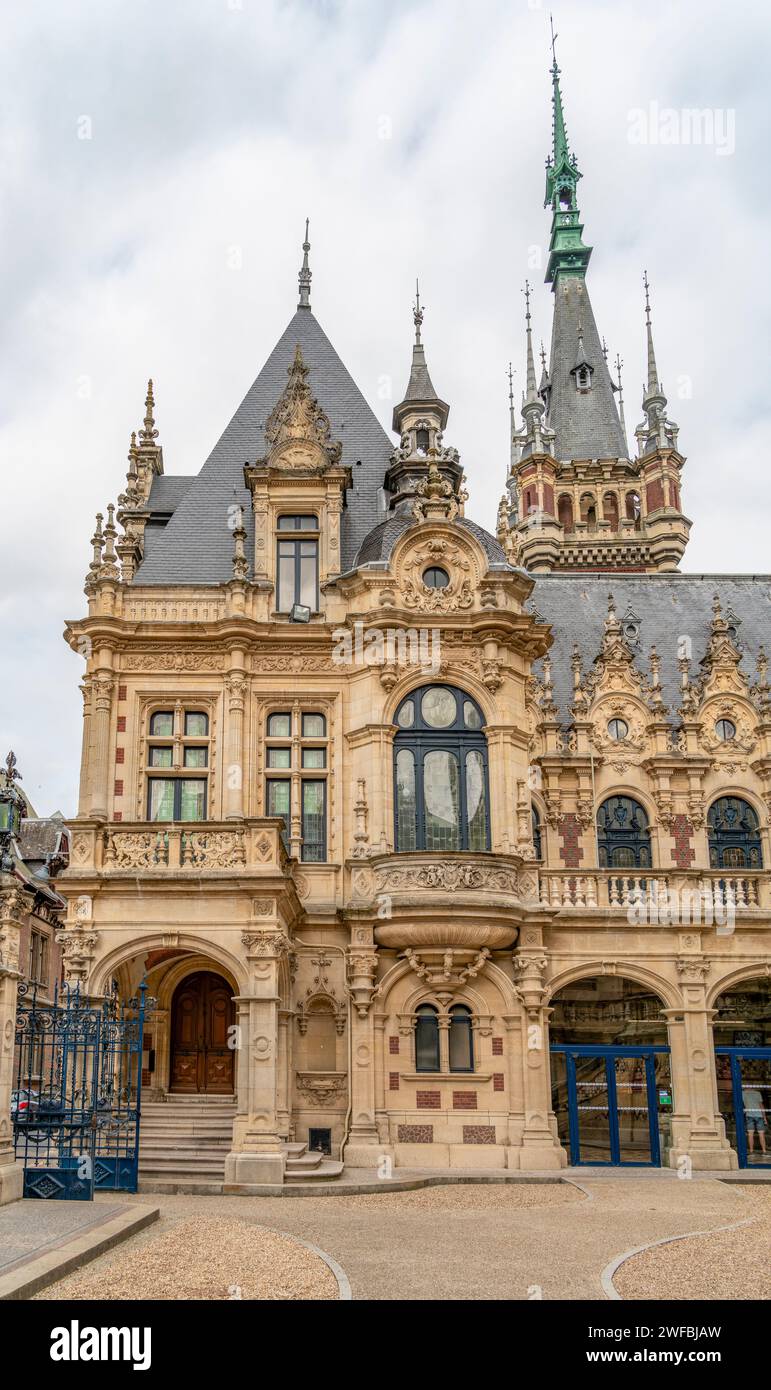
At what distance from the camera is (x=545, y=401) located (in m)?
73.4

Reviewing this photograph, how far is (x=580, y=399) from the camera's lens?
70625mm

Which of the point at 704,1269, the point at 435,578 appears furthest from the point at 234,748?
the point at 704,1269

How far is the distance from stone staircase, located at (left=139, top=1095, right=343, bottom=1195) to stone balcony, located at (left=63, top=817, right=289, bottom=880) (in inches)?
189

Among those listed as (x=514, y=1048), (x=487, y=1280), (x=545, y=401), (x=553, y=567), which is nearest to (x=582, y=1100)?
(x=514, y=1048)

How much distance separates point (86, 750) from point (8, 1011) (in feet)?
34.3

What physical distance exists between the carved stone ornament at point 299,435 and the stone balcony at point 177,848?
9753 mm

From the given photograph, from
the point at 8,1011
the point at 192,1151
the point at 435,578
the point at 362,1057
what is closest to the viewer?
the point at 8,1011

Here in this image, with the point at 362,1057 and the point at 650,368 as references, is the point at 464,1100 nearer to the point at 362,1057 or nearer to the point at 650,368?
the point at 362,1057

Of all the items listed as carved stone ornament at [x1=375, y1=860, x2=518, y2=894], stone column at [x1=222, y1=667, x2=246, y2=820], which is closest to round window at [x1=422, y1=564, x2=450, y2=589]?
stone column at [x1=222, y1=667, x2=246, y2=820]

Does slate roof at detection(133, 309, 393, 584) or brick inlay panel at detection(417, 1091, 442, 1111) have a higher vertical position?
slate roof at detection(133, 309, 393, 584)

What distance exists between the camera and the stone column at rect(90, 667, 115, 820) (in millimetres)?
25656

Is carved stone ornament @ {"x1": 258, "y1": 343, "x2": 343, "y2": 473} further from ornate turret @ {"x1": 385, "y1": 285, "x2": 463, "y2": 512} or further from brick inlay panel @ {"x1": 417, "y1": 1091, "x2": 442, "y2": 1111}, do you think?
brick inlay panel @ {"x1": 417, "y1": 1091, "x2": 442, "y2": 1111}

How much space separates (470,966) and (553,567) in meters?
40.1

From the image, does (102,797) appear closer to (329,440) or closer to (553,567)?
(329,440)
